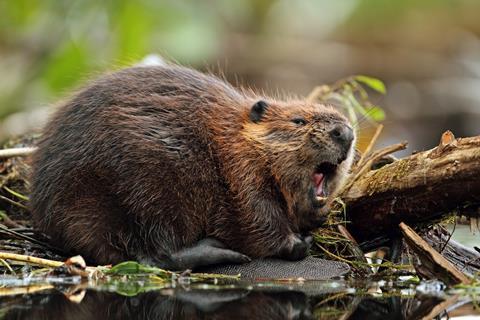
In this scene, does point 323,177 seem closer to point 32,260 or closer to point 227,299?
point 227,299

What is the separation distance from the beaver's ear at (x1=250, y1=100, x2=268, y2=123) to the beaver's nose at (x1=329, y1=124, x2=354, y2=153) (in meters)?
0.40

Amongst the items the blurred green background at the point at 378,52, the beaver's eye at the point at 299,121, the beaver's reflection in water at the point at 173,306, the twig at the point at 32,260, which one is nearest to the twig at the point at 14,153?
the twig at the point at 32,260

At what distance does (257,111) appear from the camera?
16.3ft

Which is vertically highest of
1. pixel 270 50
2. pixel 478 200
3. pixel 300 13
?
pixel 478 200

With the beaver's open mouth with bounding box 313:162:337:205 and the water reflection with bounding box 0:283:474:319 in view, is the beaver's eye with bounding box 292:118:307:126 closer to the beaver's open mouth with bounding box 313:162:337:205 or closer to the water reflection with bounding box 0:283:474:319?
the beaver's open mouth with bounding box 313:162:337:205


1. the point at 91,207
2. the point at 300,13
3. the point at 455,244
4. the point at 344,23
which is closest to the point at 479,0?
the point at 344,23

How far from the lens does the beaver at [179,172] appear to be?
452 cm

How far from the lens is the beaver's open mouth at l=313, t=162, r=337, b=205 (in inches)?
191

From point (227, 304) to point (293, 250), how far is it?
3.52 feet

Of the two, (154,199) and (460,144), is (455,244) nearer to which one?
(460,144)

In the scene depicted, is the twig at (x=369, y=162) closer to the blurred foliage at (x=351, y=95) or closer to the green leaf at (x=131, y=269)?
the blurred foliage at (x=351, y=95)

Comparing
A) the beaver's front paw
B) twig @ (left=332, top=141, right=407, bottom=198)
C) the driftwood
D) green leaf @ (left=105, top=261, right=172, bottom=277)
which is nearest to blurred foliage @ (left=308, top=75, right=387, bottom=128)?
twig @ (left=332, top=141, right=407, bottom=198)

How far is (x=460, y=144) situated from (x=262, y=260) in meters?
1.07

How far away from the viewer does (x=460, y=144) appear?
14.0 feet
